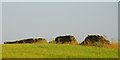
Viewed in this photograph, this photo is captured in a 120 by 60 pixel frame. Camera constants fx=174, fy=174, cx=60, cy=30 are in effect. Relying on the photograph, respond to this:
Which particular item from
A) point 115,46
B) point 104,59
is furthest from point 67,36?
point 104,59

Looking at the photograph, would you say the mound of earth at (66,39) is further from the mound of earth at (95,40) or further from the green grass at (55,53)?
the green grass at (55,53)

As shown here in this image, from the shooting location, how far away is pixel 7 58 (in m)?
10.2

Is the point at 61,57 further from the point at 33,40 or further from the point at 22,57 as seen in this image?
the point at 33,40

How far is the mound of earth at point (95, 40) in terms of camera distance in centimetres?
1612

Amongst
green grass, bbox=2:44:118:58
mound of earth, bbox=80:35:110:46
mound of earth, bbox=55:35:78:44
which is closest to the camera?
green grass, bbox=2:44:118:58

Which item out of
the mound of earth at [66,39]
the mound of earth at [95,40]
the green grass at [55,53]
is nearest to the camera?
the green grass at [55,53]

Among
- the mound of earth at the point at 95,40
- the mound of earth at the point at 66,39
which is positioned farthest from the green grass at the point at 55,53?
the mound of earth at the point at 66,39

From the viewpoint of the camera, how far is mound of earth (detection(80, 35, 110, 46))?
16.1 m

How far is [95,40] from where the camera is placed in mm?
16406

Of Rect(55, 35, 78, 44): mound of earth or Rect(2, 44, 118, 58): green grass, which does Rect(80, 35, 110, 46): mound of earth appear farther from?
Rect(2, 44, 118, 58): green grass

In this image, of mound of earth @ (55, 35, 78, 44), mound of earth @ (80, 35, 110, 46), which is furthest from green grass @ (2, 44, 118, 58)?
mound of earth @ (55, 35, 78, 44)

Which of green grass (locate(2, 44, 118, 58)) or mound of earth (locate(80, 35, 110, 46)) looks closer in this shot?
green grass (locate(2, 44, 118, 58))

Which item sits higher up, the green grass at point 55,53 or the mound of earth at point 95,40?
the mound of earth at point 95,40

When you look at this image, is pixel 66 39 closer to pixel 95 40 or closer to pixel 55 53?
pixel 95 40
